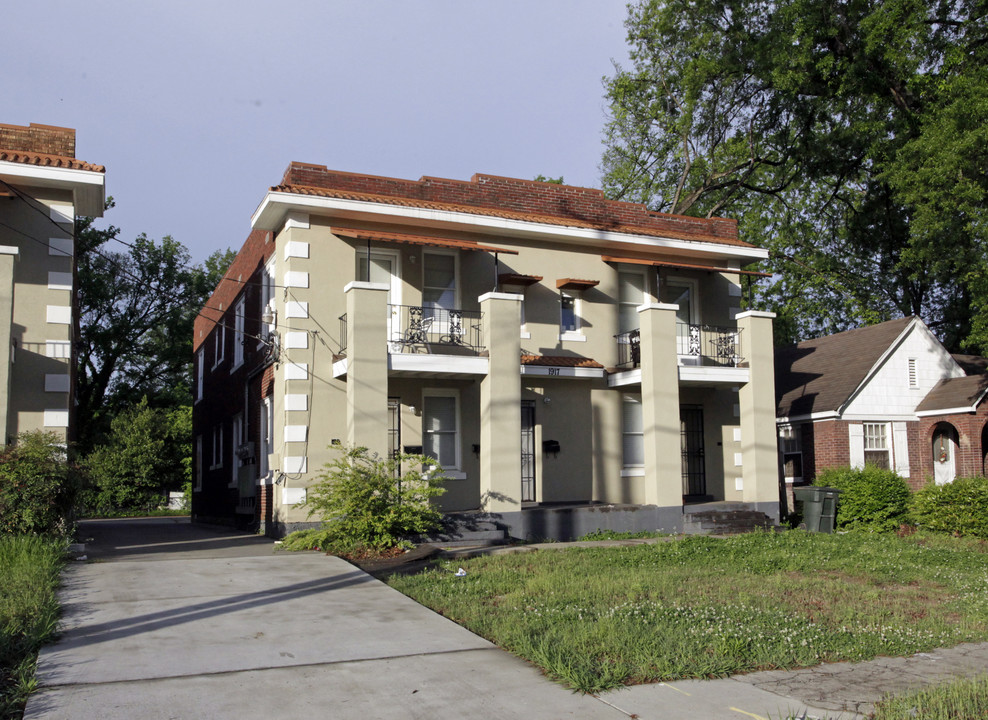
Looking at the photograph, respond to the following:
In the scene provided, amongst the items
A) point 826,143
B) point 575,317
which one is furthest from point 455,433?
point 826,143

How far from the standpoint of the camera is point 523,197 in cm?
2002

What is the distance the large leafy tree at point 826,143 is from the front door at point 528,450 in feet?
36.2

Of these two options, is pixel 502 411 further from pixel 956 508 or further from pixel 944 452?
pixel 944 452

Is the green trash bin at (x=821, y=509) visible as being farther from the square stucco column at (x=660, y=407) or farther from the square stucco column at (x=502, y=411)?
the square stucco column at (x=502, y=411)

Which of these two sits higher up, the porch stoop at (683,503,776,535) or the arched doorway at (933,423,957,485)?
the arched doorway at (933,423,957,485)

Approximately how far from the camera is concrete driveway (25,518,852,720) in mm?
5961

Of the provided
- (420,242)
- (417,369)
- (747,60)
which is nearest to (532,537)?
(417,369)

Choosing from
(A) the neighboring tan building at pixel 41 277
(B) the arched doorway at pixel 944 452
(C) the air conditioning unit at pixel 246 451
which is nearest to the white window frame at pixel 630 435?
(C) the air conditioning unit at pixel 246 451

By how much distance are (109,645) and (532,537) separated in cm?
1023

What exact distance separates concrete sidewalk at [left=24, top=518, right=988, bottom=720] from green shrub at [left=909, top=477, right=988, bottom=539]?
35.9 feet

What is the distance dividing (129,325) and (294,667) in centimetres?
3612

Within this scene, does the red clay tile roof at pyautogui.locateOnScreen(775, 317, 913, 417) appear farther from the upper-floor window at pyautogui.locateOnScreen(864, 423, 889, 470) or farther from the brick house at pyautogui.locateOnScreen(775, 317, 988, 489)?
the upper-floor window at pyautogui.locateOnScreen(864, 423, 889, 470)

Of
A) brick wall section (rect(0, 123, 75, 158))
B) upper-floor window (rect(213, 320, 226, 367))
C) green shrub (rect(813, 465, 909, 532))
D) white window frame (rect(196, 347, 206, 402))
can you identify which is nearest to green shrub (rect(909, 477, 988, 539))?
green shrub (rect(813, 465, 909, 532))

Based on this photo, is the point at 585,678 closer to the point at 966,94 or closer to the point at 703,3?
the point at 966,94
